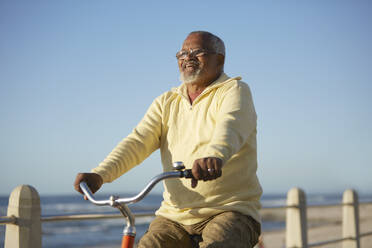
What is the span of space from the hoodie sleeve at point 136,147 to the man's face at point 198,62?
0.26 meters

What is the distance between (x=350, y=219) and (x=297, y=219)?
1716 mm

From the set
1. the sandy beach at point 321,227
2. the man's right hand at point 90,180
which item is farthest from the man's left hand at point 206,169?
the sandy beach at point 321,227

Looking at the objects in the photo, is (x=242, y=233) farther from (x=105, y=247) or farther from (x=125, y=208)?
(x=105, y=247)

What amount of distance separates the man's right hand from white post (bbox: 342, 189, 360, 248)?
5.30 metres

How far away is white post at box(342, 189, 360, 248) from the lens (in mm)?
6793

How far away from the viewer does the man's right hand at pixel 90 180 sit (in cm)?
216

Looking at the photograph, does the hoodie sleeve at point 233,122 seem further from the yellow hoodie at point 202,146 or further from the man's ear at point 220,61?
the man's ear at point 220,61

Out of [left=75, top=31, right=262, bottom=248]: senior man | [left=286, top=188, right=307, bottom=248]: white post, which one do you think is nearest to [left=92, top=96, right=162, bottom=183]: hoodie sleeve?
[left=75, top=31, right=262, bottom=248]: senior man

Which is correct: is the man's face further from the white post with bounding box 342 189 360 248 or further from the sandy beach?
the sandy beach

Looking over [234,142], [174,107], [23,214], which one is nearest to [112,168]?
[174,107]

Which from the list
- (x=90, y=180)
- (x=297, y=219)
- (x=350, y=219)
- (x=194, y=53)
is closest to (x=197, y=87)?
(x=194, y=53)

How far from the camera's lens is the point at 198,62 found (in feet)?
7.97

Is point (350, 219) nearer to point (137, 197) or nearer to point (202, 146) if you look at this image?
point (202, 146)

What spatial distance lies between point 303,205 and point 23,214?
11.5 feet
